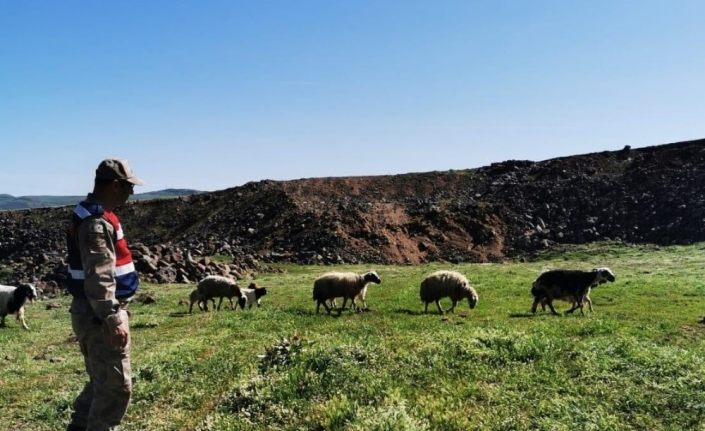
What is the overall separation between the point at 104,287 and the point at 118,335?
0.62m

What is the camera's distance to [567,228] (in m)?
→ 51.8

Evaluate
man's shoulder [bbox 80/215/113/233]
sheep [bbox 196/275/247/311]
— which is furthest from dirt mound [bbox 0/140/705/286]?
man's shoulder [bbox 80/215/113/233]

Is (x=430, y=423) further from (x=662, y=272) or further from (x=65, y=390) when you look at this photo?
(x=662, y=272)

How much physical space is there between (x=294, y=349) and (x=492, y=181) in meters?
54.6

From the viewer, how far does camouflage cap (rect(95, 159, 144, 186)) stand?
772 centimetres

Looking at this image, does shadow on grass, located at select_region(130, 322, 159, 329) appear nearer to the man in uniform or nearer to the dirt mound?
the man in uniform

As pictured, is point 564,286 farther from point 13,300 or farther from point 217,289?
point 13,300

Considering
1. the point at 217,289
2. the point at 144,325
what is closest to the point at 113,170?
the point at 144,325

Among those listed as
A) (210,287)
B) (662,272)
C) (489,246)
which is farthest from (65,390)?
(489,246)

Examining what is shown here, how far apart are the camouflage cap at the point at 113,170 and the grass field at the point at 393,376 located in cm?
384

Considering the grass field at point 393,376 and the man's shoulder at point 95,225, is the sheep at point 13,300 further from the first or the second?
the man's shoulder at point 95,225

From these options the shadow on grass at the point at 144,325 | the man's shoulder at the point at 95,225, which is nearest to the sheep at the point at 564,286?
the shadow on grass at the point at 144,325

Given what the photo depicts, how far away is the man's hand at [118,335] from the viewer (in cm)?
720

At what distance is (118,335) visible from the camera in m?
7.23
